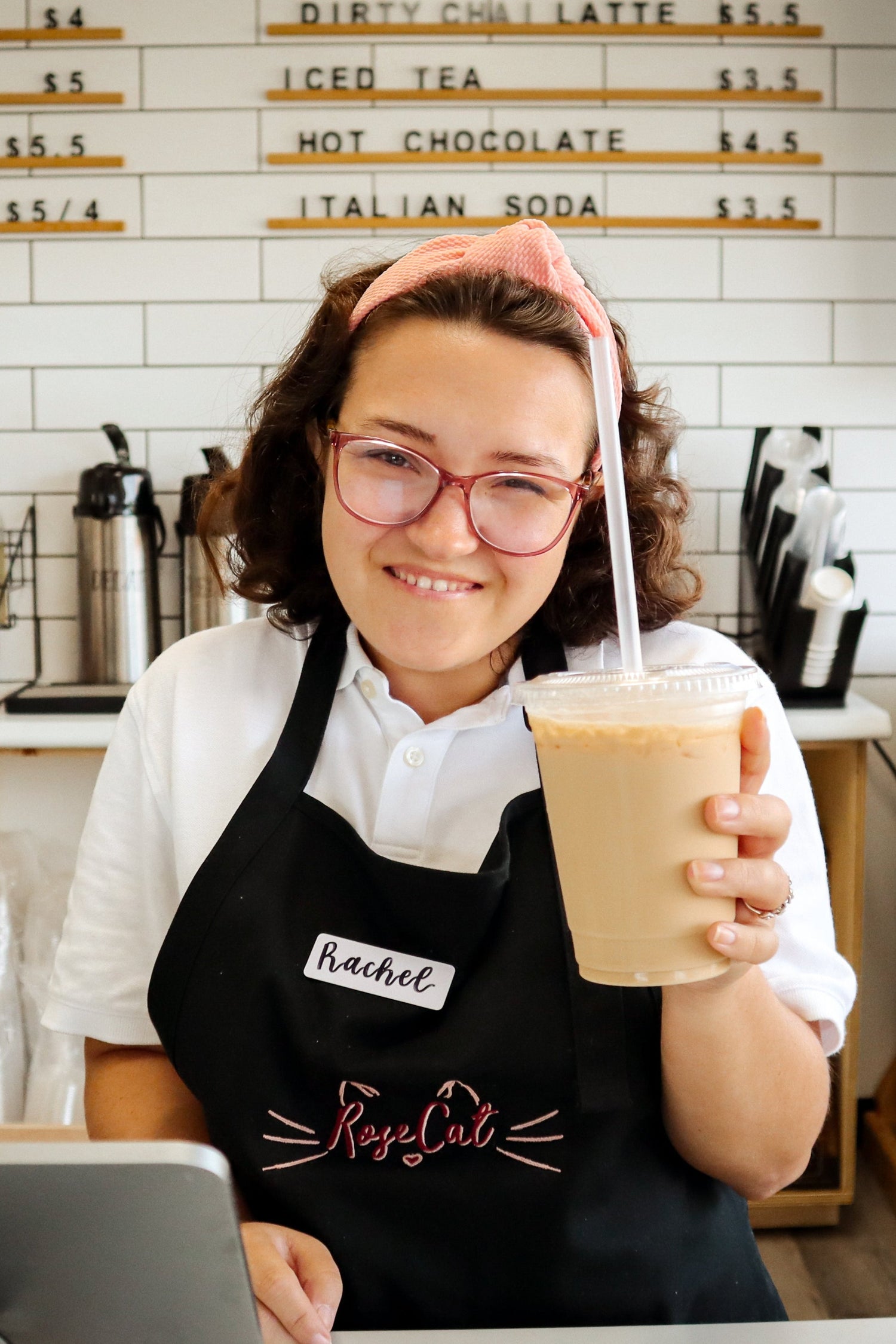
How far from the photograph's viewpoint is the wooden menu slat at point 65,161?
2754mm

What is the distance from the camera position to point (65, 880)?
8.40ft

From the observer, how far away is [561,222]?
9.10 feet

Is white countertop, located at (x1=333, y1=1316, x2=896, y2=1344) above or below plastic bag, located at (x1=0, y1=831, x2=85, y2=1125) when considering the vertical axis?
above

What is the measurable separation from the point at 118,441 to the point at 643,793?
2134mm

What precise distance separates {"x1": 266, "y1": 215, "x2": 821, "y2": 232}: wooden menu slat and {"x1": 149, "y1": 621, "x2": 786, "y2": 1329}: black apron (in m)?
2.03

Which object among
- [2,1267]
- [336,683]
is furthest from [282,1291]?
[336,683]

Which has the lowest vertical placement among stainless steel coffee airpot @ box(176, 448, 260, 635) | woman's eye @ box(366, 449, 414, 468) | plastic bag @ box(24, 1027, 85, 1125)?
plastic bag @ box(24, 1027, 85, 1125)

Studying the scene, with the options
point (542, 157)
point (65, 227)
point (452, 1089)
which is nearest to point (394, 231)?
point (542, 157)

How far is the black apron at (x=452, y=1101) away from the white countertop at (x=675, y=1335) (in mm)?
234

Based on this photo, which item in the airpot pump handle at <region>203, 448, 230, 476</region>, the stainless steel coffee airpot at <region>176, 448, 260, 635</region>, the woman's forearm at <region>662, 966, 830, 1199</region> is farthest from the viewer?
the stainless steel coffee airpot at <region>176, 448, 260, 635</region>

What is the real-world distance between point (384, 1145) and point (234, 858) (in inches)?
11.9

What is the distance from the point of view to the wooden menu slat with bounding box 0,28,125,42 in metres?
2.72

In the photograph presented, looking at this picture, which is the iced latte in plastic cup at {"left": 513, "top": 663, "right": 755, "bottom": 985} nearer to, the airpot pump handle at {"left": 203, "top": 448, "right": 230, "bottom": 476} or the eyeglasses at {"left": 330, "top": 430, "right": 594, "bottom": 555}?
the eyeglasses at {"left": 330, "top": 430, "right": 594, "bottom": 555}

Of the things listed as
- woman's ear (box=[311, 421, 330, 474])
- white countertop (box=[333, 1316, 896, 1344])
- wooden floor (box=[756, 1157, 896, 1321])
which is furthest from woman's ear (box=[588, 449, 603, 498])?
wooden floor (box=[756, 1157, 896, 1321])
